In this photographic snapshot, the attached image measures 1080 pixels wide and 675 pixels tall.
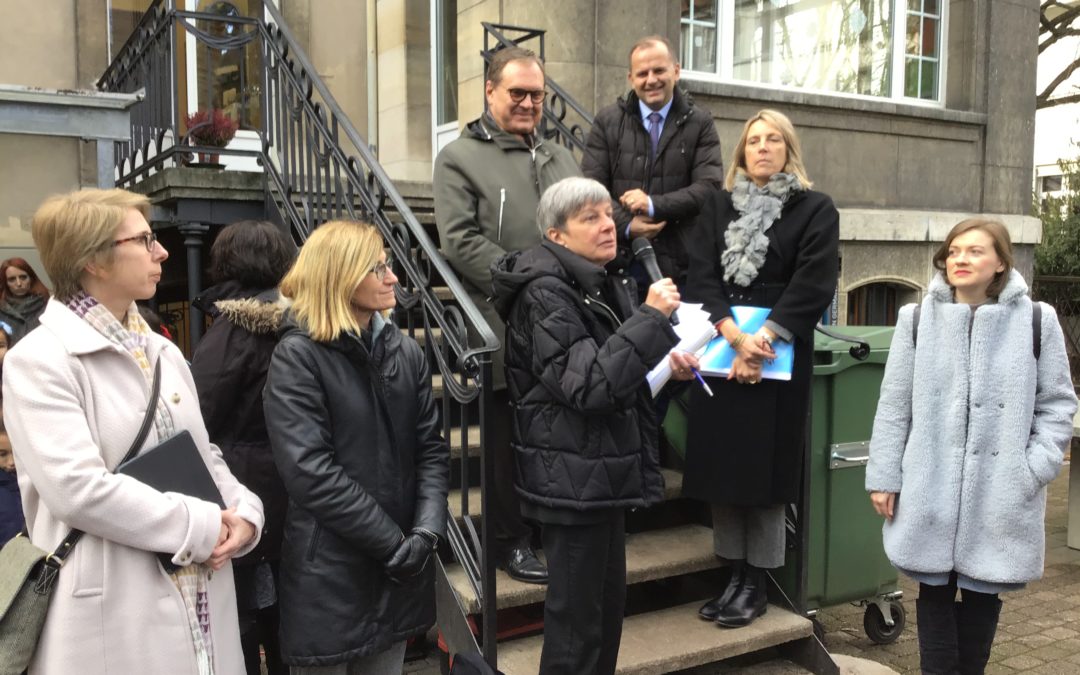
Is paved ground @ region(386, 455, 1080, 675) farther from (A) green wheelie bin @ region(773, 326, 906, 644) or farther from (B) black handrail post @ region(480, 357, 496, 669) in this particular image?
(B) black handrail post @ region(480, 357, 496, 669)

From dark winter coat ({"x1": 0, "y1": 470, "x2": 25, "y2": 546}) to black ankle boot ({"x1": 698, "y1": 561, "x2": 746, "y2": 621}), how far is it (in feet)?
8.71

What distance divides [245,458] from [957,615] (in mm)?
2563

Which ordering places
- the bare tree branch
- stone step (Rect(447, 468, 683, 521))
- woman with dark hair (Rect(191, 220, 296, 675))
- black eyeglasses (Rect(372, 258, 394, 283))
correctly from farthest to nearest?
the bare tree branch < stone step (Rect(447, 468, 683, 521)) < woman with dark hair (Rect(191, 220, 296, 675)) < black eyeglasses (Rect(372, 258, 394, 283))

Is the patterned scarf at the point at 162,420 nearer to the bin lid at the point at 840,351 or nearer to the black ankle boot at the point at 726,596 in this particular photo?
the black ankle boot at the point at 726,596

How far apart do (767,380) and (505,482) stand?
1.13 m

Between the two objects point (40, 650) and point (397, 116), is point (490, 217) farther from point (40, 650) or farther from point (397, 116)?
point (397, 116)

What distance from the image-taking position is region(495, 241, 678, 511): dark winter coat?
2.85m

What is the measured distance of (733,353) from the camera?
3842 mm

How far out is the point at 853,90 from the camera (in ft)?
27.6

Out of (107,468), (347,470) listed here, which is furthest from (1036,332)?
(107,468)

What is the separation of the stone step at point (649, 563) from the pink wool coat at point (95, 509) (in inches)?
60.9

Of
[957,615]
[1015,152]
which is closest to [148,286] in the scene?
[957,615]

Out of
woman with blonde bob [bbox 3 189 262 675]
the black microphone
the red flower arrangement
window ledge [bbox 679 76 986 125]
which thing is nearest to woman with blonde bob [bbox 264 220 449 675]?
woman with blonde bob [bbox 3 189 262 675]

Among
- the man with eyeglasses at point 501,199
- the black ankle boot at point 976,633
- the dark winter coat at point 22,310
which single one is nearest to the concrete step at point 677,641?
the man with eyeglasses at point 501,199
